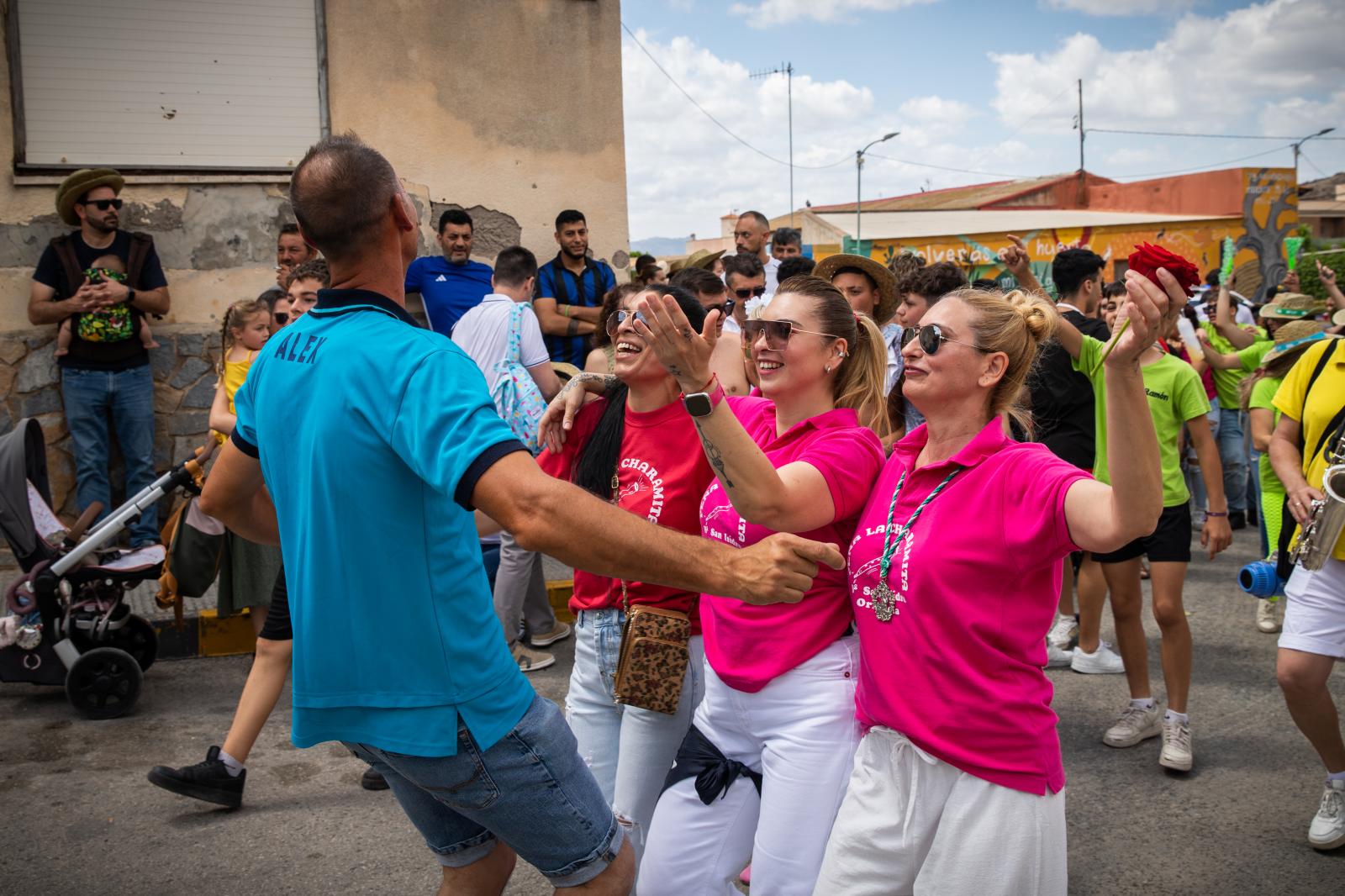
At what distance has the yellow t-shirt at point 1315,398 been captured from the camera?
414 cm

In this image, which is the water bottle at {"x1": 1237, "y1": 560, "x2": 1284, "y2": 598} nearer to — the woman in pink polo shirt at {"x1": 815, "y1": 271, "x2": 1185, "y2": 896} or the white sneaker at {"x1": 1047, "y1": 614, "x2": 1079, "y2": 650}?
the woman in pink polo shirt at {"x1": 815, "y1": 271, "x2": 1185, "y2": 896}

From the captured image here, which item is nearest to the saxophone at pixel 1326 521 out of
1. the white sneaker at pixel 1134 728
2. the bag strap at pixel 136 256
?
the white sneaker at pixel 1134 728

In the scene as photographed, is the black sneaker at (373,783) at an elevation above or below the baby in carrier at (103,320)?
below

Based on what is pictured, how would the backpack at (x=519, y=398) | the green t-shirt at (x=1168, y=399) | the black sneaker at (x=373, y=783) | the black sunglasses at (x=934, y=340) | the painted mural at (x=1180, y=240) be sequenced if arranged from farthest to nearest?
the painted mural at (x=1180, y=240) → the backpack at (x=519, y=398) → the green t-shirt at (x=1168, y=399) → the black sneaker at (x=373, y=783) → the black sunglasses at (x=934, y=340)

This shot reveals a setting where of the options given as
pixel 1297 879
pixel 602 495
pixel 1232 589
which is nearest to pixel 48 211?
pixel 602 495

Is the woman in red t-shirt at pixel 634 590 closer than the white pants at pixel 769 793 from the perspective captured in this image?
No

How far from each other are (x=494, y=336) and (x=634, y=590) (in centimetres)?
346

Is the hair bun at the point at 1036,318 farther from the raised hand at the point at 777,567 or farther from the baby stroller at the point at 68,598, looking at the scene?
the baby stroller at the point at 68,598

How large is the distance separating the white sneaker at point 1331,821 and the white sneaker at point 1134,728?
1.00m

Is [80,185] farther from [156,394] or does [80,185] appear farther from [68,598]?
[68,598]

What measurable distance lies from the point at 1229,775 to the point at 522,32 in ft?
25.9

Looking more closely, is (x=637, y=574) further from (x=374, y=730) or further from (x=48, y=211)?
(x=48, y=211)

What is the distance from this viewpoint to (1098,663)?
20.1 ft

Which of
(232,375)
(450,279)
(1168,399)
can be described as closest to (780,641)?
(1168,399)
